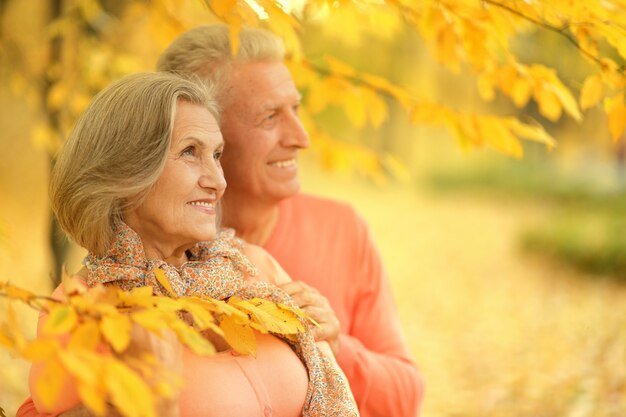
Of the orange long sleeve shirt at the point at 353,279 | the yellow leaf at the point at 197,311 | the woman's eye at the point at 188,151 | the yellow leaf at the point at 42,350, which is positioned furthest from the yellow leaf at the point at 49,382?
the orange long sleeve shirt at the point at 353,279

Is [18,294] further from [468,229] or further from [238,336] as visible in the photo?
[468,229]

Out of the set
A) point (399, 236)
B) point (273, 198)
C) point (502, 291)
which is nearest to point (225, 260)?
point (273, 198)

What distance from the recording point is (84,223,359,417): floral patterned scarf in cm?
193

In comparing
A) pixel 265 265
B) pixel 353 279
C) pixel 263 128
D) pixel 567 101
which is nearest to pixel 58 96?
pixel 263 128

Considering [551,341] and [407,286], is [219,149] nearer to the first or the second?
[551,341]

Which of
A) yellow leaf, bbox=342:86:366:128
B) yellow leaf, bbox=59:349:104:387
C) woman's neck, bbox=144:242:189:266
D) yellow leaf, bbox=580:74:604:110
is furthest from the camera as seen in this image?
yellow leaf, bbox=342:86:366:128

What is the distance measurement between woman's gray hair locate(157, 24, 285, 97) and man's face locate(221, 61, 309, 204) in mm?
28

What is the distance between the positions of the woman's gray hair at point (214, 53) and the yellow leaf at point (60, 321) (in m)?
1.23

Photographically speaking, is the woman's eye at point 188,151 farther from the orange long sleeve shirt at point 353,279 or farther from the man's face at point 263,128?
the orange long sleeve shirt at point 353,279

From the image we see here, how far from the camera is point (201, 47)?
2531 millimetres

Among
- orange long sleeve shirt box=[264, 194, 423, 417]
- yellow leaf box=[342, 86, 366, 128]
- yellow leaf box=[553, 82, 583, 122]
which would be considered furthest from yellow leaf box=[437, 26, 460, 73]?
orange long sleeve shirt box=[264, 194, 423, 417]

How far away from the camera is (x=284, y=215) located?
110 inches

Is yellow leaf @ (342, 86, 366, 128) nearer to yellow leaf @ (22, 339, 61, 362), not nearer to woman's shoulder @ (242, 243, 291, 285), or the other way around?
woman's shoulder @ (242, 243, 291, 285)

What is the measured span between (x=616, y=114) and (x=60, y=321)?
1482mm
